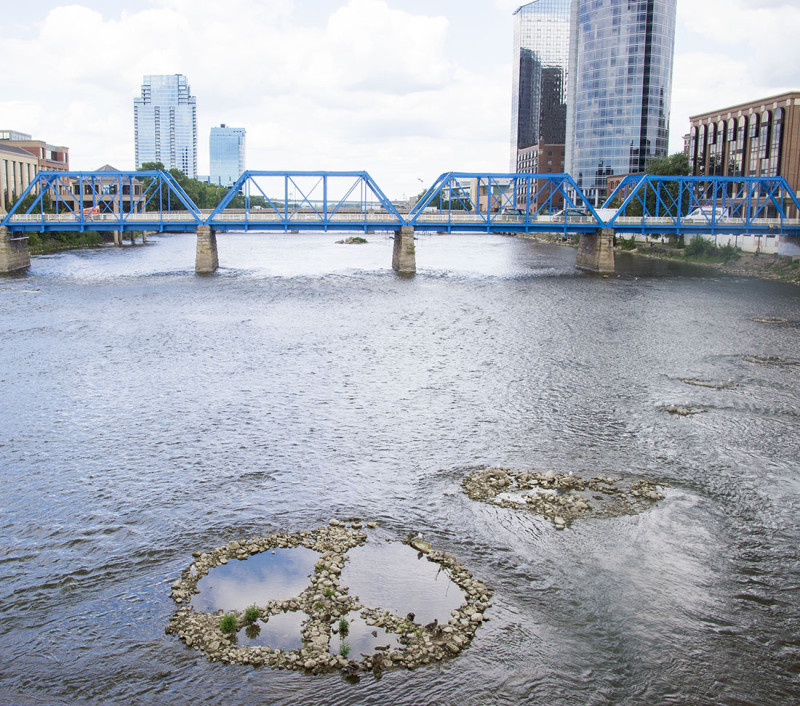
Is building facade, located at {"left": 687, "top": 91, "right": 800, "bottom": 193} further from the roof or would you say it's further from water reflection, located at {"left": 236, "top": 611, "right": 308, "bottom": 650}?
the roof

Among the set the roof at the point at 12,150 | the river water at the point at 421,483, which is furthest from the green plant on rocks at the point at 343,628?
the roof at the point at 12,150

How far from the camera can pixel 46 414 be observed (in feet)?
A: 109

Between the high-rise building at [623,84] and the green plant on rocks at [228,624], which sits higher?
the high-rise building at [623,84]

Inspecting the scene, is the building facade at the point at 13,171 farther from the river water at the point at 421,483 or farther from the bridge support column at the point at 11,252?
the river water at the point at 421,483

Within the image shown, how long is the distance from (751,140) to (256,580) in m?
126

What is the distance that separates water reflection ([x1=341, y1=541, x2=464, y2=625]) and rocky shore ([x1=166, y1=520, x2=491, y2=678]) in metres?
0.23

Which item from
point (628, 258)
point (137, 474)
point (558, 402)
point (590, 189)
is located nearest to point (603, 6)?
point (590, 189)

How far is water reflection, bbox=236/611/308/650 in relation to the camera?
1706cm

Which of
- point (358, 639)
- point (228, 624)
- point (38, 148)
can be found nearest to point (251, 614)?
point (228, 624)

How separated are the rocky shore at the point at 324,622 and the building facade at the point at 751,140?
114 m

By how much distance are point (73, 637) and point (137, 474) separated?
9.44 meters

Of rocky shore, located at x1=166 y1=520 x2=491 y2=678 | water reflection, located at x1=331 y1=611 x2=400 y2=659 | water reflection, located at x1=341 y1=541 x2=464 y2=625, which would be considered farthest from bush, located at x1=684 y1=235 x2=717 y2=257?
water reflection, located at x1=331 y1=611 x2=400 y2=659

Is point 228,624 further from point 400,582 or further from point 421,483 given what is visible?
point 421,483

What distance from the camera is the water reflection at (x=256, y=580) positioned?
1870 centimetres
